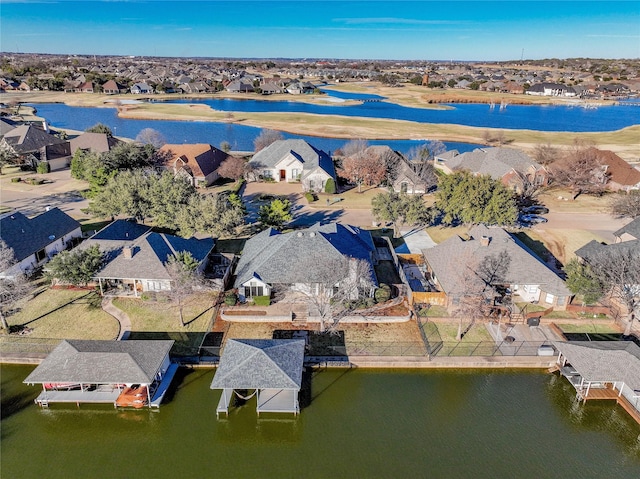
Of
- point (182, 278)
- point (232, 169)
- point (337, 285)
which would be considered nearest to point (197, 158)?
point (232, 169)

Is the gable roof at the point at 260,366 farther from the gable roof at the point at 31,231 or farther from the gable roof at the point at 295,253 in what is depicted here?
the gable roof at the point at 31,231

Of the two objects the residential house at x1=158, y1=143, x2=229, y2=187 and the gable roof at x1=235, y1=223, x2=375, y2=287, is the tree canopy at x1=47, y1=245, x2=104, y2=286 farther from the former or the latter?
the residential house at x1=158, y1=143, x2=229, y2=187

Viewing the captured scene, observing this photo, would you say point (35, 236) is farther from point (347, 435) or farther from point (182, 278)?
point (347, 435)

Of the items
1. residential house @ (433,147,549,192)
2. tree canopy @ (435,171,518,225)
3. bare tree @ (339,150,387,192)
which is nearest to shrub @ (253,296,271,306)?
tree canopy @ (435,171,518,225)

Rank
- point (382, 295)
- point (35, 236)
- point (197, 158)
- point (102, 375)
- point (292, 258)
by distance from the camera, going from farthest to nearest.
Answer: point (197, 158), point (35, 236), point (292, 258), point (382, 295), point (102, 375)

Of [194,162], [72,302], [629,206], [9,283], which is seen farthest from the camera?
[194,162]

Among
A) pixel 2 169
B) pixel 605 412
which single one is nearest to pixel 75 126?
pixel 2 169

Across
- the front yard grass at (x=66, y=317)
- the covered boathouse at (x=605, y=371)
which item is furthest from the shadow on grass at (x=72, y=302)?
the covered boathouse at (x=605, y=371)
